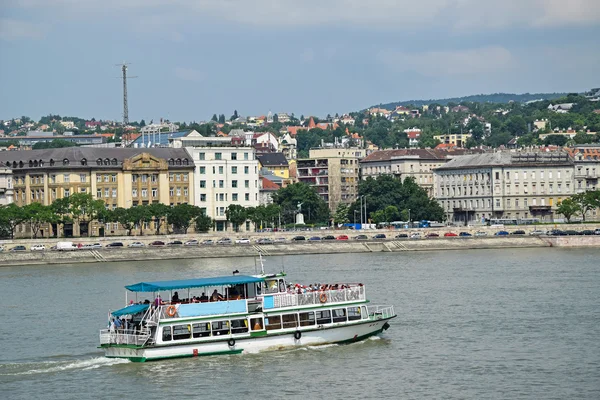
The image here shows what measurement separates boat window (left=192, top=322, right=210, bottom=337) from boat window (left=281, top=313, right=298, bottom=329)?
2915 millimetres

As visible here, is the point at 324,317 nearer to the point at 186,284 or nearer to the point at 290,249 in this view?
the point at 186,284

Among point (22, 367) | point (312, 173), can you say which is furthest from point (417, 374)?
point (312, 173)

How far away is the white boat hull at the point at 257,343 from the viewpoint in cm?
4616

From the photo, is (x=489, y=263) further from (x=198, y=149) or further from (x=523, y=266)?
(x=198, y=149)

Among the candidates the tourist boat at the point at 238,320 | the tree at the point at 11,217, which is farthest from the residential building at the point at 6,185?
the tourist boat at the point at 238,320

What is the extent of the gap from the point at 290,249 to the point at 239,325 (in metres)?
64.7

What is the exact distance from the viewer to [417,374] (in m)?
43.2

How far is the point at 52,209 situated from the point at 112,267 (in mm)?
29936

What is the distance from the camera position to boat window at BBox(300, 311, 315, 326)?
160 ft

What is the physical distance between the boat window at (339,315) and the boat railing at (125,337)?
7.40 m

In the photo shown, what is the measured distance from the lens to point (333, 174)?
18050cm

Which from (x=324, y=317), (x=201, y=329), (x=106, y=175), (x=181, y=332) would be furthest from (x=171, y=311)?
(x=106, y=175)

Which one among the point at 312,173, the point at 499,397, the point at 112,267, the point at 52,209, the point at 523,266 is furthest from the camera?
the point at 312,173

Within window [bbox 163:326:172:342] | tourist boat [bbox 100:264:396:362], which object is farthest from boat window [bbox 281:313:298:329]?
window [bbox 163:326:172:342]
